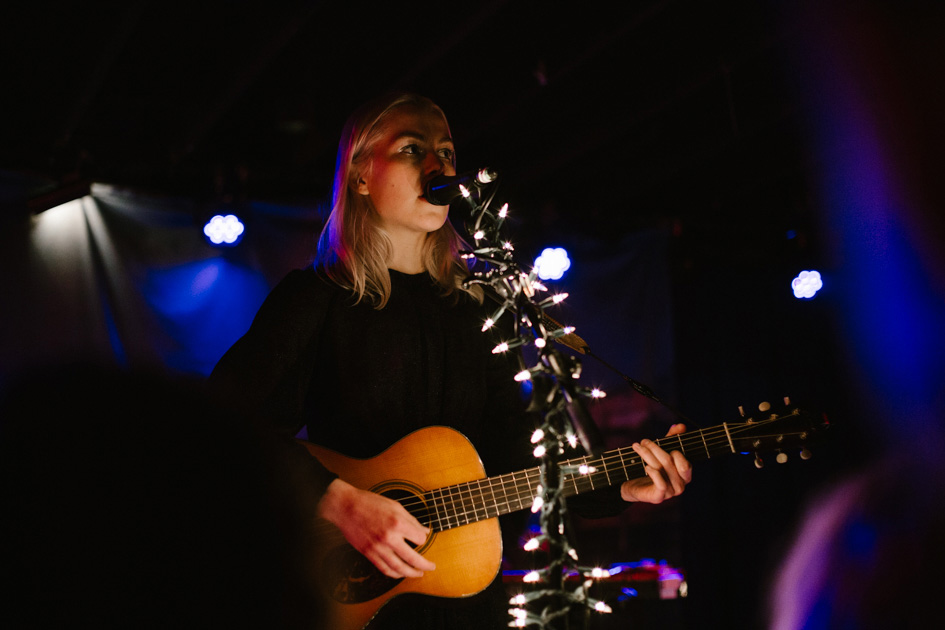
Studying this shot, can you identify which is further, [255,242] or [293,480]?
[255,242]


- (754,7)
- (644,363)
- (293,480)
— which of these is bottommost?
(293,480)

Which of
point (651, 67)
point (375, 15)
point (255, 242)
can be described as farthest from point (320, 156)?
point (651, 67)

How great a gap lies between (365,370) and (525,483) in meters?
0.61

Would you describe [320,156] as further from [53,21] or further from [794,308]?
[794,308]

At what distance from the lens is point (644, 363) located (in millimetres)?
4828

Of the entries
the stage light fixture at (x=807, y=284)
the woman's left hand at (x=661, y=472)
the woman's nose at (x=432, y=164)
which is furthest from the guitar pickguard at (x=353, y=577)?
the stage light fixture at (x=807, y=284)

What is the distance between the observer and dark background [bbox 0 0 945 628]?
11.0ft

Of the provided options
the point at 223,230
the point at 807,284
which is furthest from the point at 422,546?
the point at 807,284

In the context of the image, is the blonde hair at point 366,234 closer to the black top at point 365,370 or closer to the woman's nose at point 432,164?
the black top at point 365,370

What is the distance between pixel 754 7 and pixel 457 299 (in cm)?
221

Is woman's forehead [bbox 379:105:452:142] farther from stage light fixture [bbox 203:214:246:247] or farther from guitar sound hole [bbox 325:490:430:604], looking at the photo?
stage light fixture [bbox 203:214:246:247]

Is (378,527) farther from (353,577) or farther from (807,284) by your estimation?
(807,284)

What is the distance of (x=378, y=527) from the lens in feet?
5.99

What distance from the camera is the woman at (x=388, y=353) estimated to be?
1.91m
